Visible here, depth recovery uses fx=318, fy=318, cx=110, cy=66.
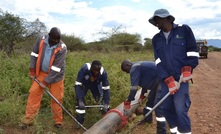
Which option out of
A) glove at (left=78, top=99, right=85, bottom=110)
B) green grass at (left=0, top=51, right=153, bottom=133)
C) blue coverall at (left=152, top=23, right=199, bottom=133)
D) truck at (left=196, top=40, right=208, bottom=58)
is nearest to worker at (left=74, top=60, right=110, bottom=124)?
glove at (left=78, top=99, right=85, bottom=110)

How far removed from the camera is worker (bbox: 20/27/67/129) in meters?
5.75

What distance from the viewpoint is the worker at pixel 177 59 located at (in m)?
4.25

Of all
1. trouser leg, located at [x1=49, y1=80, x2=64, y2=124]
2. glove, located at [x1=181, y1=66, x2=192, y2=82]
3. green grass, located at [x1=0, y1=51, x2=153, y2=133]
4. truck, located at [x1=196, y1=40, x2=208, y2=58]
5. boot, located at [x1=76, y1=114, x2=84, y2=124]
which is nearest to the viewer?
glove, located at [x1=181, y1=66, x2=192, y2=82]

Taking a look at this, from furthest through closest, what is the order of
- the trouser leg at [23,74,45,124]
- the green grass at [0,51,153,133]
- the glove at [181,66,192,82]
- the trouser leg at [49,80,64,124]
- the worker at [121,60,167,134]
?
the trouser leg at [49,80,64,124] → the green grass at [0,51,153,133] → the trouser leg at [23,74,45,124] → the worker at [121,60,167,134] → the glove at [181,66,192,82]

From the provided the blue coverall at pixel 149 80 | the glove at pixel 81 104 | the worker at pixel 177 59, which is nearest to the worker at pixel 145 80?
the blue coverall at pixel 149 80

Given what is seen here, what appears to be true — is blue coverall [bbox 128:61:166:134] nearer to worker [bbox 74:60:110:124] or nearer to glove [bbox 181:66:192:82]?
worker [bbox 74:60:110:124]

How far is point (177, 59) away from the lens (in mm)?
4312

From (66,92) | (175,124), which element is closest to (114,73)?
(66,92)

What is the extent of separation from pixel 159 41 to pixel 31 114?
274 centimetres

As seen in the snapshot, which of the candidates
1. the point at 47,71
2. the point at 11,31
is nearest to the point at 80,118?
the point at 47,71

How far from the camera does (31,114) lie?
18.8 ft

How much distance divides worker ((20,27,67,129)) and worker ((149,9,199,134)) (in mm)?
2112

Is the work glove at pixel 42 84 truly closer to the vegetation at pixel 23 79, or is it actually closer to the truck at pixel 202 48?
the vegetation at pixel 23 79

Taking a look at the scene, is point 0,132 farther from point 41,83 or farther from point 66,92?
point 66,92
